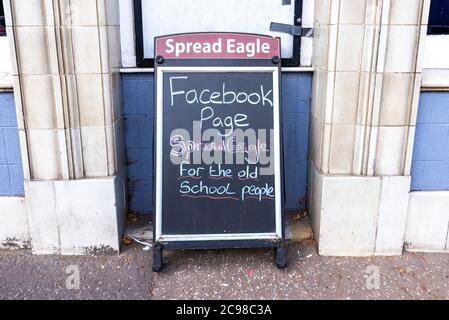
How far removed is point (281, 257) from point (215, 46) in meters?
1.67

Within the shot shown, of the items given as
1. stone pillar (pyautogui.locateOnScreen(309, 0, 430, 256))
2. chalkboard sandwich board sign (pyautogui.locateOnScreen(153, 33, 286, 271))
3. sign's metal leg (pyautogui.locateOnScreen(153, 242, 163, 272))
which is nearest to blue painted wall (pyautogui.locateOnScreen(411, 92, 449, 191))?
stone pillar (pyautogui.locateOnScreen(309, 0, 430, 256))

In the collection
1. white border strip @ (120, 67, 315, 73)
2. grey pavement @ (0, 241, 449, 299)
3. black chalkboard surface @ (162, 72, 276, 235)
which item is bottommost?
grey pavement @ (0, 241, 449, 299)

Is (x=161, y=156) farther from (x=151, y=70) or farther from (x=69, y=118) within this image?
(x=151, y=70)

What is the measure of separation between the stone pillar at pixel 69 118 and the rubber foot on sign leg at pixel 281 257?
1.29 m

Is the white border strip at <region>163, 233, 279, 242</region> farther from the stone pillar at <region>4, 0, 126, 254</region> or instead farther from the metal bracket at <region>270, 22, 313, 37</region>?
the metal bracket at <region>270, 22, 313, 37</region>

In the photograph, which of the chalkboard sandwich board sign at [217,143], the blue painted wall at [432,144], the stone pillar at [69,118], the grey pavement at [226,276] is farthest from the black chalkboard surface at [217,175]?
the blue painted wall at [432,144]

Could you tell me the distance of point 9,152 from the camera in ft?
12.0

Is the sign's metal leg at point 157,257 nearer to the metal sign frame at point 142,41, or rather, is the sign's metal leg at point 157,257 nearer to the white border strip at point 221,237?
the white border strip at point 221,237

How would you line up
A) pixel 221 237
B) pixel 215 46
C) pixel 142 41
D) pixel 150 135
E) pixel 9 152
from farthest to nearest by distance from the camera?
pixel 150 135 < pixel 142 41 < pixel 9 152 < pixel 221 237 < pixel 215 46

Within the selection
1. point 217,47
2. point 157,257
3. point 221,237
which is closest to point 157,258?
point 157,257

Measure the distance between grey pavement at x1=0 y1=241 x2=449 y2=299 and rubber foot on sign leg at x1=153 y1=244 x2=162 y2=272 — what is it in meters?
0.06

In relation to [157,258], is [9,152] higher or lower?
higher

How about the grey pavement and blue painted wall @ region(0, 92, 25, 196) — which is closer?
the grey pavement

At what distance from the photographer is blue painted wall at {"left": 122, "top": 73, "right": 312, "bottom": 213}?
3.96 meters
